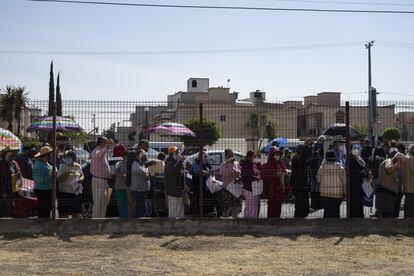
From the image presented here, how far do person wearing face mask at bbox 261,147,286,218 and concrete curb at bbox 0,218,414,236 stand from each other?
2.40ft

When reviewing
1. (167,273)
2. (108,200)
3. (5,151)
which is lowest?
(167,273)

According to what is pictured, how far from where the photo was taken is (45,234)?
35.4ft

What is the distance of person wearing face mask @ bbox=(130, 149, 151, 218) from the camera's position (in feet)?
37.0

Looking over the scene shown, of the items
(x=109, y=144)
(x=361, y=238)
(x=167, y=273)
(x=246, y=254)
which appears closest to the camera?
(x=167, y=273)

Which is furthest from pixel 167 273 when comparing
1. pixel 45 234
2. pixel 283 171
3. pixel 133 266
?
pixel 283 171

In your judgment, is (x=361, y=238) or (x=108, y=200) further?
(x=108, y=200)

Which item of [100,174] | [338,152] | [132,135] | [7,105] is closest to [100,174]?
[100,174]

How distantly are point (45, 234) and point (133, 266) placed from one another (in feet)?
10.7

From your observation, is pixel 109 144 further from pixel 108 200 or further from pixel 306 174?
pixel 306 174

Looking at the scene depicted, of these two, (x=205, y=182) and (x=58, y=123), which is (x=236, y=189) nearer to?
(x=205, y=182)

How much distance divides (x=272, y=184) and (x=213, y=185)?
1.27m

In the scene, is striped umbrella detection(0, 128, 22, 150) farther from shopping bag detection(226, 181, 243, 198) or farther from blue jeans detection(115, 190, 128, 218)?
shopping bag detection(226, 181, 243, 198)

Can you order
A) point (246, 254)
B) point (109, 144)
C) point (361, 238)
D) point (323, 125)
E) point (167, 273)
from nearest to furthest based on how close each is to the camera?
point (167, 273), point (246, 254), point (361, 238), point (109, 144), point (323, 125)

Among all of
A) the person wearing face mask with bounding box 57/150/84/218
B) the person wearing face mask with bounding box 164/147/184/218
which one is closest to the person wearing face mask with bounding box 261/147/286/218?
the person wearing face mask with bounding box 164/147/184/218
